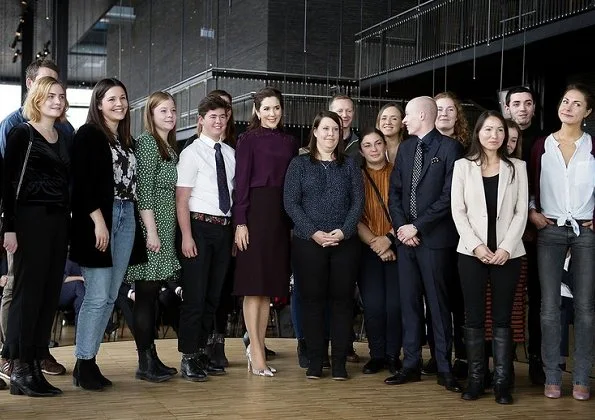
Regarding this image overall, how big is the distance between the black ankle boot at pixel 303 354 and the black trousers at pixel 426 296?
2.29 ft

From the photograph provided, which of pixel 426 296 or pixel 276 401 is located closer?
pixel 276 401

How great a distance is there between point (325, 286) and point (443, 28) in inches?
374

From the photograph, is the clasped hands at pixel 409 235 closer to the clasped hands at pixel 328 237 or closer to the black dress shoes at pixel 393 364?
the clasped hands at pixel 328 237

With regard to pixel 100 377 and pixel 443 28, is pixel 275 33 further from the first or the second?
pixel 100 377

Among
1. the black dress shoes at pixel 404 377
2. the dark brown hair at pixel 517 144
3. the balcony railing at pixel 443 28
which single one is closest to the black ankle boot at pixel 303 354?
the black dress shoes at pixel 404 377

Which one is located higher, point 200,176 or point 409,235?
point 200,176

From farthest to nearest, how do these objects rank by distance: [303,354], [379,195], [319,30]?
[319,30] < [303,354] < [379,195]

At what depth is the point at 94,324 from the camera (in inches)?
181

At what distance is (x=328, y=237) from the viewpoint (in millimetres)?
4926

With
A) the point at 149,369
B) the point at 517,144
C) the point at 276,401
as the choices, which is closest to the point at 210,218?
the point at 149,369

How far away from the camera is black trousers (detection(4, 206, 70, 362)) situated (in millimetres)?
4355

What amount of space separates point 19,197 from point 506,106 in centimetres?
286

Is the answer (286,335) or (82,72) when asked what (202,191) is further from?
(82,72)

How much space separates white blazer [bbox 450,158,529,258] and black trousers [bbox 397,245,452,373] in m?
0.25
